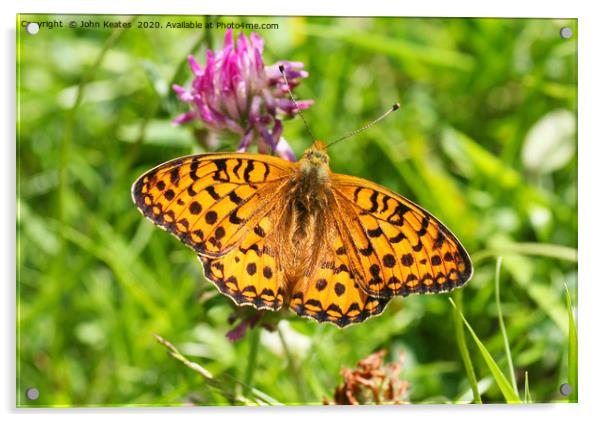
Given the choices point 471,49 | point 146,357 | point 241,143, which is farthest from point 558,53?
point 146,357

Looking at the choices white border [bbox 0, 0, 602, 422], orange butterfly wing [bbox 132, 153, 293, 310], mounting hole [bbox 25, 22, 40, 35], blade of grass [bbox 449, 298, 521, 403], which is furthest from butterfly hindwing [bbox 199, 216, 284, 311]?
mounting hole [bbox 25, 22, 40, 35]

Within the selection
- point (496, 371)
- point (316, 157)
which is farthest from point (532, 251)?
point (316, 157)

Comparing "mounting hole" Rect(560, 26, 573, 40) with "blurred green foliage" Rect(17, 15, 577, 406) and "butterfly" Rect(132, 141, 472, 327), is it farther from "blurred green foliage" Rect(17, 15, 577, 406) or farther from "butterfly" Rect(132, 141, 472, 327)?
"butterfly" Rect(132, 141, 472, 327)

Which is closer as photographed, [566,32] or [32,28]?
[32,28]

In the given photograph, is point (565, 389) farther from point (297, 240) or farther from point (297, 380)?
point (297, 240)
